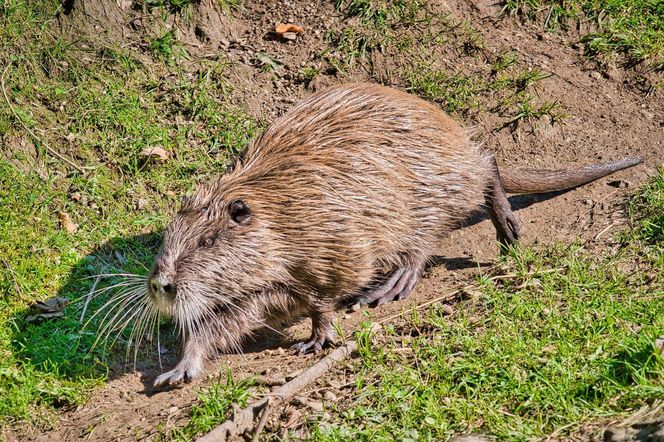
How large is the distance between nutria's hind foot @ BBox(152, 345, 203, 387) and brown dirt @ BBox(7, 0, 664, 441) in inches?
3.9

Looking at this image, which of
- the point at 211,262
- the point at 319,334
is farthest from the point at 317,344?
the point at 211,262

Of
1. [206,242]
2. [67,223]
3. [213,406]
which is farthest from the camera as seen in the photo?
[67,223]

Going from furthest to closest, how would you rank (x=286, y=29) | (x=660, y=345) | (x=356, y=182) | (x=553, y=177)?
(x=286, y=29), (x=553, y=177), (x=356, y=182), (x=660, y=345)

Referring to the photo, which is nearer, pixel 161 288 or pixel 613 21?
pixel 161 288

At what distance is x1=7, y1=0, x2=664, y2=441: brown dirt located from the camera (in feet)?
15.3

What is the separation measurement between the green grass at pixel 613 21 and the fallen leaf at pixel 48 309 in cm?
368

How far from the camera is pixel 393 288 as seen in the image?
4.65 m

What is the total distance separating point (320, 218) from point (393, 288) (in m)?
0.74

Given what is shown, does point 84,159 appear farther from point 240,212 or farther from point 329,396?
point 329,396

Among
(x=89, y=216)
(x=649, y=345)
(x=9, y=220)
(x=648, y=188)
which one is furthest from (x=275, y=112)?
(x=649, y=345)

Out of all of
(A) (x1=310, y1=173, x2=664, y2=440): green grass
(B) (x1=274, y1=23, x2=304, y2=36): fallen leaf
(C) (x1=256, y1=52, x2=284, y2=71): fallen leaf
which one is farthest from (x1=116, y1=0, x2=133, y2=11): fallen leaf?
(A) (x1=310, y1=173, x2=664, y2=440): green grass

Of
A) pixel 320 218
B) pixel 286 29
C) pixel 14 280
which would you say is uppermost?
pixel 286 29

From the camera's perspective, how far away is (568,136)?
557cm

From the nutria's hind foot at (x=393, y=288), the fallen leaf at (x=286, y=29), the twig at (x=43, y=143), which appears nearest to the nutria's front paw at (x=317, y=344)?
the nutria's hind foot at (x=393, y=288)
